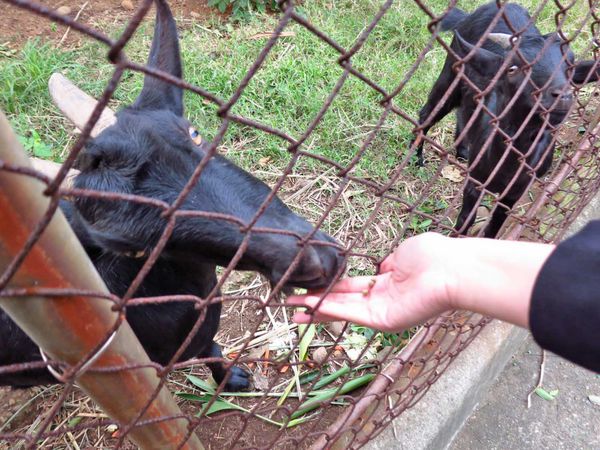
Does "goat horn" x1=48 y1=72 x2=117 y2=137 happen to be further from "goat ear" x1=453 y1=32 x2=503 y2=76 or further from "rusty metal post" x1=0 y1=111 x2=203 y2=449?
"goat ear" x1=453 y1=32 x2=503 y2=76

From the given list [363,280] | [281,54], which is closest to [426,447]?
[363,280]

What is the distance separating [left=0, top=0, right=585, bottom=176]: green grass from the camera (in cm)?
406

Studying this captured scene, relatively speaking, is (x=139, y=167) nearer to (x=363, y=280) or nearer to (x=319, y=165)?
(x=363, y=280)

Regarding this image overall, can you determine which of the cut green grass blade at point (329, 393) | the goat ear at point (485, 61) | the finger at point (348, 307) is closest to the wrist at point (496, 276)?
the finger at point (348, 307)

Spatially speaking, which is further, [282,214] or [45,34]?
[45,34]

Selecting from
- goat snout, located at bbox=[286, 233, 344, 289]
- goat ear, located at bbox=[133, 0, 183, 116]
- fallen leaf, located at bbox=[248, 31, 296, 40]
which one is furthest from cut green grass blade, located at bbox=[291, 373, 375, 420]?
fallen leaf, located at bbox=[248, 31, 296, 40]

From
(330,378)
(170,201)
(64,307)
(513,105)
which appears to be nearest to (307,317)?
(170,201)

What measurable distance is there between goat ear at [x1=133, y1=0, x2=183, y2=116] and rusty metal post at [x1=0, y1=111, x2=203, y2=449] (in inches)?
47.0

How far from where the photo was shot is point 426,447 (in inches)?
85.1

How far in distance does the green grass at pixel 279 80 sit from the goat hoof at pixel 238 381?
5.61ft

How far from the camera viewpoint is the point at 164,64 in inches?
78.3

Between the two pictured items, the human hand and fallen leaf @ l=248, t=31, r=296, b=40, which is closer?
the human hand

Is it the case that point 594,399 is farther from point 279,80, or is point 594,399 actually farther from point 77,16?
point 77,16

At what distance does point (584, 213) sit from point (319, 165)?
6.24 ft
